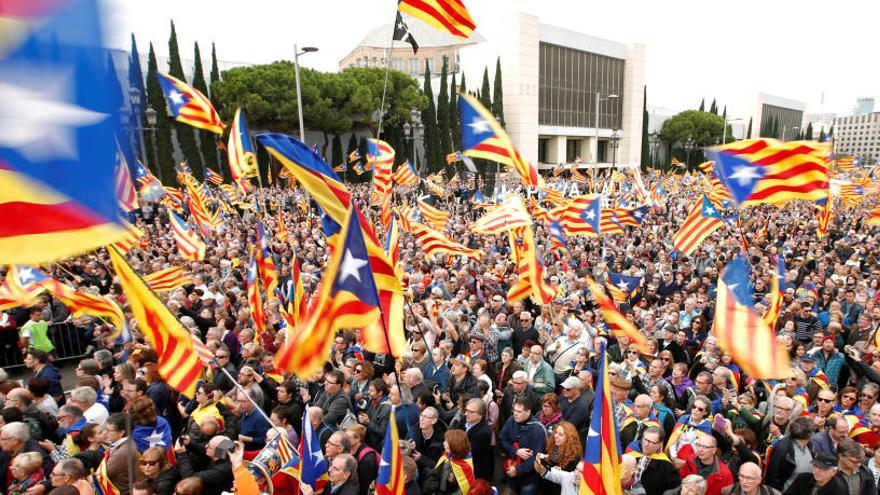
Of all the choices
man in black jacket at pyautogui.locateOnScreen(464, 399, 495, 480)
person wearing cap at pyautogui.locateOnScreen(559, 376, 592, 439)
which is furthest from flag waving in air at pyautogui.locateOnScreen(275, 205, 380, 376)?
Answer: person wearing cap at pyautogui.locateOnScreen(559, 376, 592, 439)

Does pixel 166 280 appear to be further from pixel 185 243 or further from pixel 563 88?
pixel 563 88

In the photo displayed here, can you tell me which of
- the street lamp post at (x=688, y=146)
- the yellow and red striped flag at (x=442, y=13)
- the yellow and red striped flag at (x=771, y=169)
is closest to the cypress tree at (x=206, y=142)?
the yellow and red striped flag at (x=442, y=13)

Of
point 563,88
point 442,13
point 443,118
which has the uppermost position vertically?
point 563,88

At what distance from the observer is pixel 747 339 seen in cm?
436

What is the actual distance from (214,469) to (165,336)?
1.08 meters

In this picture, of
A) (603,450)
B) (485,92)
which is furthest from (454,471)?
(485,92)

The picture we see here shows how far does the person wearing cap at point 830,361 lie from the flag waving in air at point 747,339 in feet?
8.25

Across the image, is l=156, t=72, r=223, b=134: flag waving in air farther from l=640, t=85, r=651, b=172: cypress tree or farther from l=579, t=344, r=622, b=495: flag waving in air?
l=640, t=85, r=651, b=172: cypress tree

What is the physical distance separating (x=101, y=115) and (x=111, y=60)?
9.6 inches

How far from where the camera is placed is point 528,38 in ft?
171

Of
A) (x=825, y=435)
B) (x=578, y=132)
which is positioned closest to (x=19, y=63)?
(x=825, y=435)

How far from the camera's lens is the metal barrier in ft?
29.9

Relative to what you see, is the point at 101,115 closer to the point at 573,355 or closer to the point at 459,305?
the point at 573,355

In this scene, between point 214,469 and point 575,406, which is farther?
point 575,406
